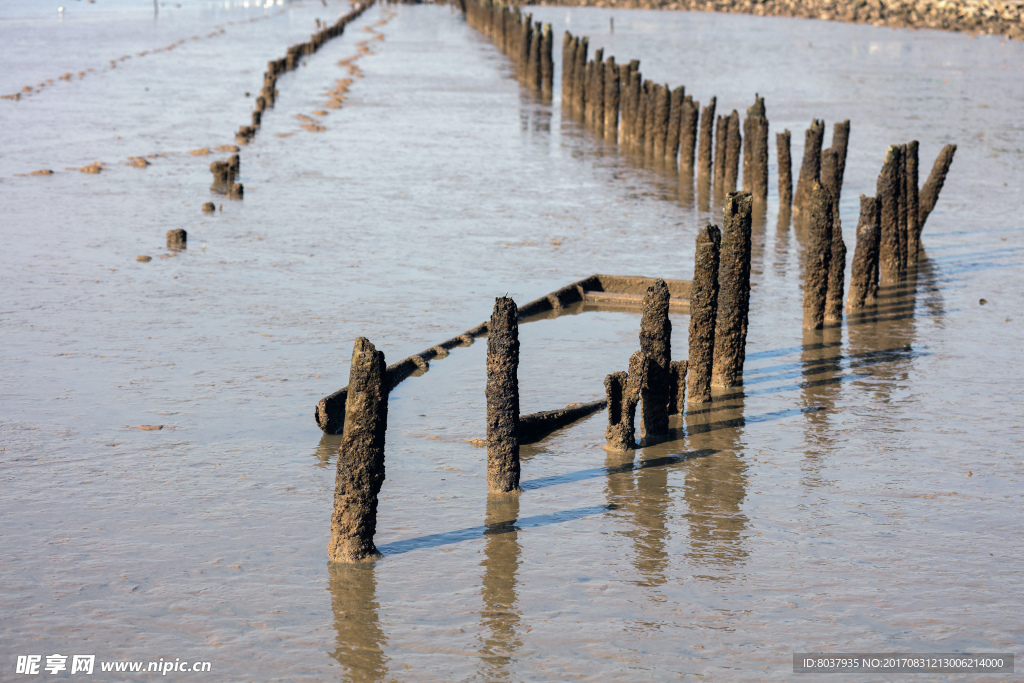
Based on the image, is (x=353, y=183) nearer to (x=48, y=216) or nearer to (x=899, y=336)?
(x=48, y=216)

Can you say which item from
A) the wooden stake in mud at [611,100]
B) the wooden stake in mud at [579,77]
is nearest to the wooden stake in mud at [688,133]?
the wooden stake in mud at [611,100]

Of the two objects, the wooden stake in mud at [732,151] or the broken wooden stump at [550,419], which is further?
the wooden stake in mud at [732,151]

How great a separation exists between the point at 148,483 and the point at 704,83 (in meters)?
33.1

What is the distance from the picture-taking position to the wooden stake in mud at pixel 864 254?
550 inches

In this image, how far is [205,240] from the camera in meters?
16.6

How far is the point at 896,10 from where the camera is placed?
66.4 meters

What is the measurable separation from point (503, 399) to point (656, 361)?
6.54 ft

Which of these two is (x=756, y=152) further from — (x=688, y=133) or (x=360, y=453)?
(x=360, y=453)

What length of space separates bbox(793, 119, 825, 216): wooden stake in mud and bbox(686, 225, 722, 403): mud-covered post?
8443 millimetres

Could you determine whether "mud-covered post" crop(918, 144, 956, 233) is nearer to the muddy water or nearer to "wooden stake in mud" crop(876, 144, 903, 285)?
the muddy water

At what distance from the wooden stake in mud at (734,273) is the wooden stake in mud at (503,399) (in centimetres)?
317

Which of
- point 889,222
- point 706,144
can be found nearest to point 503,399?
point 889,222

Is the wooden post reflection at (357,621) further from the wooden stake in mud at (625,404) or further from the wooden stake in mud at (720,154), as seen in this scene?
the wooden stake in mud at (720,154)

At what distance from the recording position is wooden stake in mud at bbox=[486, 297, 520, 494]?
8516 millimetres
